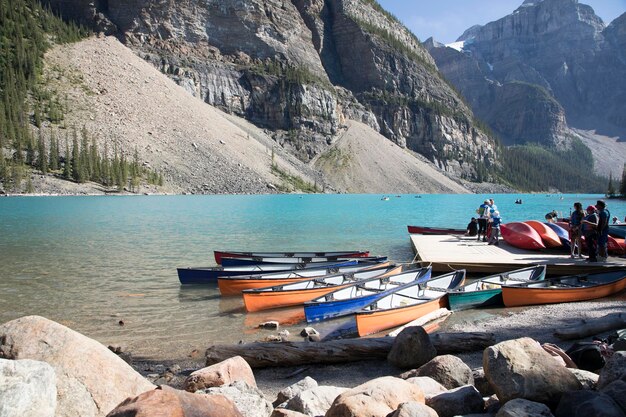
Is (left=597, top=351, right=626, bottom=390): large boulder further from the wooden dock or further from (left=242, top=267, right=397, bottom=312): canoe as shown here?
the wooden dock

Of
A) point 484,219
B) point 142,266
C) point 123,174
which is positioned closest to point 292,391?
point 142,266

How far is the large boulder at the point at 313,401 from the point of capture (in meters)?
5.88

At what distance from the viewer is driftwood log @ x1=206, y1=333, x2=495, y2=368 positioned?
934 centimetres

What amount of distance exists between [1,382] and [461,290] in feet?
45.2

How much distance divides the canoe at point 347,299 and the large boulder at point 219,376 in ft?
19.7

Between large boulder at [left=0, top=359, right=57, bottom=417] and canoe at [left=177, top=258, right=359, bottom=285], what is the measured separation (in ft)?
48.7

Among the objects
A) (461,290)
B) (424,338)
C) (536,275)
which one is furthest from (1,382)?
(536,275)

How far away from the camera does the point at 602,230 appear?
19469 mm

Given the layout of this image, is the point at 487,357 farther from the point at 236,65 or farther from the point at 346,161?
the point at 236,65

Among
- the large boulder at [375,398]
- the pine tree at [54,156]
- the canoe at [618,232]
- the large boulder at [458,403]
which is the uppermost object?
the pine tree at [54,156]

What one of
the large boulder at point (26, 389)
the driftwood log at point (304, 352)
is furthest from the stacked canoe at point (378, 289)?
the large boulder at point (26, 389)

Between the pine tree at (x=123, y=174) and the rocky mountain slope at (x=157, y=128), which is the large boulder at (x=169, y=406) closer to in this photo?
the rocky mountain slope at (x=157, y=128)

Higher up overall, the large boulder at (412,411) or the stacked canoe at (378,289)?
the large boulder at (412,411)

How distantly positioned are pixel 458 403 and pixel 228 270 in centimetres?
1517
